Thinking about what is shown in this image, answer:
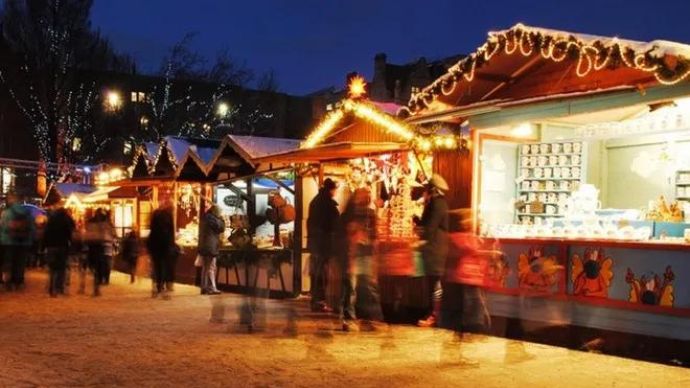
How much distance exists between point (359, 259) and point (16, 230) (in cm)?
871

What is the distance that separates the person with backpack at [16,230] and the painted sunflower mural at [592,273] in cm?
1087

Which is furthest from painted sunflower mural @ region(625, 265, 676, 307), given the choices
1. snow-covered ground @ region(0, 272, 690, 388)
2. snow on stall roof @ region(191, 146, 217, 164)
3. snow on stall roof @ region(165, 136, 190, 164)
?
snow on stall roof @ region(165, 136, 190, 164)

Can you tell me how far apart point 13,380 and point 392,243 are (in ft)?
21.3

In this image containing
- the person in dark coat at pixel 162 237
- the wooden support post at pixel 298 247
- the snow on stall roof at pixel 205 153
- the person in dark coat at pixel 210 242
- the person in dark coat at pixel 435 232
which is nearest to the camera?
the person in dark coat at pixel 435 232

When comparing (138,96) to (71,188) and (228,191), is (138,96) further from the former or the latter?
(228,191)

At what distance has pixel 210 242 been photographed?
15547 mm

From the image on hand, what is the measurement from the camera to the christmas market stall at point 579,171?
9.18 metres

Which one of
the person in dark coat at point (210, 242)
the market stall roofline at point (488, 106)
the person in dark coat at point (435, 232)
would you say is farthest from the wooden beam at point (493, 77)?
the person in dark coat at point (210, 242)

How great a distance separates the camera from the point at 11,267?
16672 mm

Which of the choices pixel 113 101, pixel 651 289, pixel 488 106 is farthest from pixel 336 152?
pixel 113 101

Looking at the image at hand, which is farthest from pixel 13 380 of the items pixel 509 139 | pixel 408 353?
pixel 509 139

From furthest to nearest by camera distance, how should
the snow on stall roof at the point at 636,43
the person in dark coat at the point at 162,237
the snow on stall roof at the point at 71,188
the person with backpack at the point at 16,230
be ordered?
the snow on stall roof at the point at 71,188
the person with backpack at the point at 16,230
the person in dark coat at the point at 162,237
the snow on stall roof at the point at 636,43

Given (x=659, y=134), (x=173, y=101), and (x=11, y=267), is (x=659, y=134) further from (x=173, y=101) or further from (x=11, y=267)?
(x=173, y=101)

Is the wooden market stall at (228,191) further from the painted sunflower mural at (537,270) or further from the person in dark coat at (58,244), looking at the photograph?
the painted sunflower mural at (537,270)
